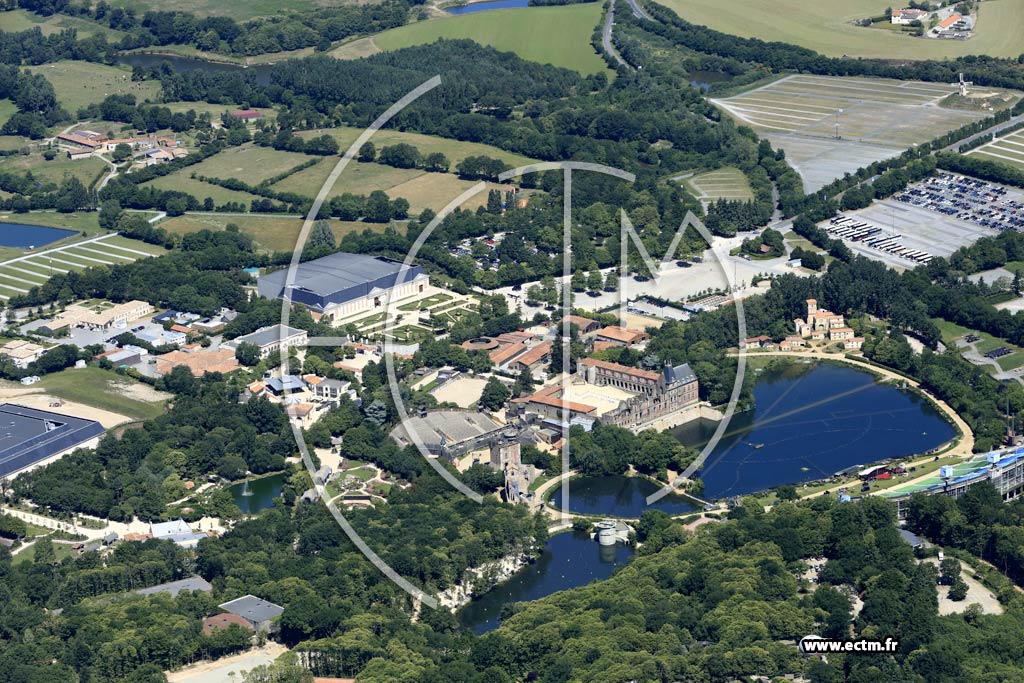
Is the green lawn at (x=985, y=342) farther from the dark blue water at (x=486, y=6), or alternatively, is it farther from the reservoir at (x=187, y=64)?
the dark blue water at (x=486, y=6)

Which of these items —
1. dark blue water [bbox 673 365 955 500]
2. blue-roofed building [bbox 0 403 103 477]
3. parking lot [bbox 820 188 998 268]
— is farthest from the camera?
parking lot [bbox 820 188 998 268]

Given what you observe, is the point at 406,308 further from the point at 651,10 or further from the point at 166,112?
the point at 651,10

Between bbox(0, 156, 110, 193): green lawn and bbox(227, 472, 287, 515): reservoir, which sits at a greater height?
bbox(227, 472, 287, 515): reservoir

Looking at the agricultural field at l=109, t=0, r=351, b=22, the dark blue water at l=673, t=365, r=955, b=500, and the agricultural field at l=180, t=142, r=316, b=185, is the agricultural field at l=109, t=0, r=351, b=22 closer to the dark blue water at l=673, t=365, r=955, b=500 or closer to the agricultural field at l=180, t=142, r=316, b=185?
the agricultural field at l=180, t=142, r=316, b=185

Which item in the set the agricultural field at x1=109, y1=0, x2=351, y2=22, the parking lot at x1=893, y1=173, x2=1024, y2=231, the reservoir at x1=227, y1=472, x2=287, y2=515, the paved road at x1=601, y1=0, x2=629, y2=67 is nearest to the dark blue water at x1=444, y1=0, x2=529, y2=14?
the paved road at x1=601, y1=0, x2=629, y2=67

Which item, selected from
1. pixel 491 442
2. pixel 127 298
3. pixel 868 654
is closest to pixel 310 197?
pixel 127 298

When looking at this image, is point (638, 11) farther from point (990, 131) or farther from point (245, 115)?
point (990, 131)
